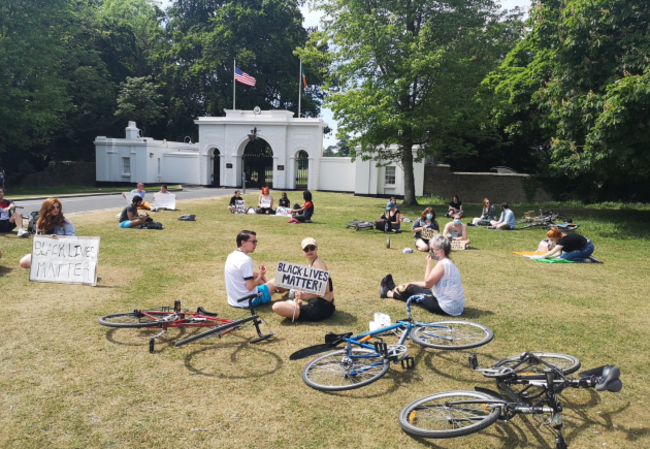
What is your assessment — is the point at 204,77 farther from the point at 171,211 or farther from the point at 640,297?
the point at 640,297

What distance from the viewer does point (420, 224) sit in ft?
49.4

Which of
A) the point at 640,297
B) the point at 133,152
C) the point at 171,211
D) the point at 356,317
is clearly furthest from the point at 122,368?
the point at 133,152

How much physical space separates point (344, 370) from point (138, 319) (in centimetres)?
282

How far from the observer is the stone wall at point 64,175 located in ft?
128

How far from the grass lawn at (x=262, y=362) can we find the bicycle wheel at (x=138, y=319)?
6.5 inches

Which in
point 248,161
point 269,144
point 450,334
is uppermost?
point 269,144

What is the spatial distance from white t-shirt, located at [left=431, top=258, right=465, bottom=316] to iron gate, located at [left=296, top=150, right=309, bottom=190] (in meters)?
32.3

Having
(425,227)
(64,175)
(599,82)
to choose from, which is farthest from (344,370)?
(64,175)

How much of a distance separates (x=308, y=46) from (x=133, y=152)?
20.0 meters

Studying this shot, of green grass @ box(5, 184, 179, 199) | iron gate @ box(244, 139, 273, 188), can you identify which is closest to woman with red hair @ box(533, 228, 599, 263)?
green grass @ box(5, 184, 179, 199)

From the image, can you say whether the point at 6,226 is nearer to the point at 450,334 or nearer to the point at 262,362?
the point at 262,362

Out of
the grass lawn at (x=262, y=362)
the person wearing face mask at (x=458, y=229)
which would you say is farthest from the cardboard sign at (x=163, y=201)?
the person wearing face mask at (x=458, y=229)

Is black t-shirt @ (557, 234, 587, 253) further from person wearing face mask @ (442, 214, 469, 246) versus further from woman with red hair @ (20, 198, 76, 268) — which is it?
woman with red hair @ (20, 198, 76, 268)

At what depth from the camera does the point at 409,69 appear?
79.8 ft
